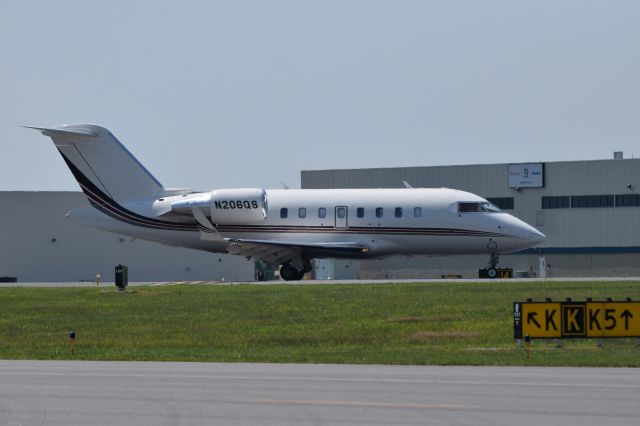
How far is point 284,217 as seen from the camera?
52.1 m

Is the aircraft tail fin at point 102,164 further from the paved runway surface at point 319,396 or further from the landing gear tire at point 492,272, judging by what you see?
the paved runway surface at point 319,396

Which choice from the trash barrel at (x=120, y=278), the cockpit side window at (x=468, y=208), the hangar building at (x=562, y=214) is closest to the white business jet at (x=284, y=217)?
the cockpit side window at (x=468, y=208)

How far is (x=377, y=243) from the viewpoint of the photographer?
51438mm

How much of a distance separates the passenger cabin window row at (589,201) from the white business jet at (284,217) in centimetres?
1631

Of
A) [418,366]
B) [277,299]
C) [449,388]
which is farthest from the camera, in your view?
[277,299]

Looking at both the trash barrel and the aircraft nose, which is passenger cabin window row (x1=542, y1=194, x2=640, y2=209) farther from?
the trash barrel

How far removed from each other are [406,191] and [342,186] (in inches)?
735

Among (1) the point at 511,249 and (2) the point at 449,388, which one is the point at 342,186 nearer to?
(1) the point at 511,249

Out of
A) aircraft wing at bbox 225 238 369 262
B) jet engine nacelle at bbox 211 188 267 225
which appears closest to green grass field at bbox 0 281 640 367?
aircraft wing at bbox 225 238 369 262

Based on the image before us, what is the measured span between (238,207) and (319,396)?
36.1 meters

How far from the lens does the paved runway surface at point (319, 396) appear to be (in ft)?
45.1

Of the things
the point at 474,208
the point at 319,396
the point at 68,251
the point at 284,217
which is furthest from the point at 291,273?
the point at 319,396

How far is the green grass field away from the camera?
2367cm

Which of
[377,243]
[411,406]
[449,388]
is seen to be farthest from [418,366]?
[377,243]
